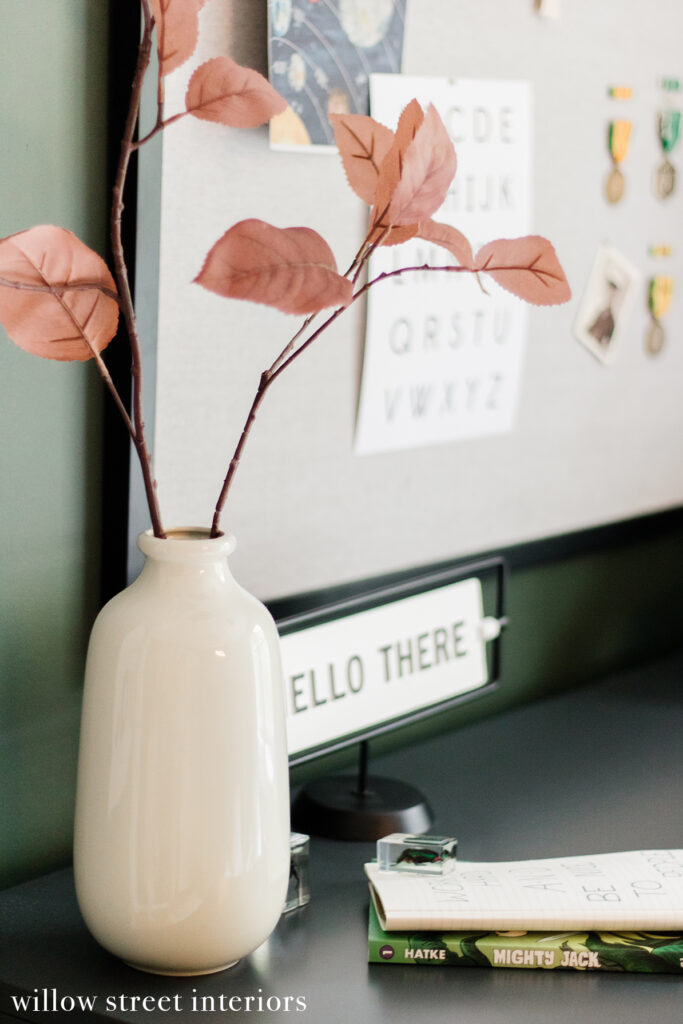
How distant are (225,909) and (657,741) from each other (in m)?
0.64

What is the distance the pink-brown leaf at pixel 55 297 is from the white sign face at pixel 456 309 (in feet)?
1.32

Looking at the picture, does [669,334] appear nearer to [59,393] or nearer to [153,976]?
[59,393]

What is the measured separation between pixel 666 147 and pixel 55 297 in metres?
0.92

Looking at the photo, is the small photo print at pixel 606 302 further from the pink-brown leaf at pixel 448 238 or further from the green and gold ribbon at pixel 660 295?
the pink-brown leaf at pixel 448 238

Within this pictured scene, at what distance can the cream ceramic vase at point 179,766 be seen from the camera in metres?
0.71

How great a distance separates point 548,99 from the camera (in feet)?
3.96

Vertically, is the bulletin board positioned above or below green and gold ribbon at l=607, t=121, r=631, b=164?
below

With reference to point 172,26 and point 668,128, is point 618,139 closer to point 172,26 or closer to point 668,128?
point 668,128

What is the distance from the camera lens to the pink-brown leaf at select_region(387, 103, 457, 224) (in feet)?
2.18

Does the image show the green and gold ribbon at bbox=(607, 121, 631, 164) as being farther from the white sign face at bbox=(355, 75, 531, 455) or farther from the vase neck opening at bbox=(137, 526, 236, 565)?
the vase neck opening at bbox=(137, 526, 236, 565)

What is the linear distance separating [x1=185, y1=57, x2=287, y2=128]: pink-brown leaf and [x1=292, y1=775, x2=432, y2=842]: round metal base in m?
0.54

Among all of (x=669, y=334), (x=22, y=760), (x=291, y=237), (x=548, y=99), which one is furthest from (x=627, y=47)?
(x=22, y=760)

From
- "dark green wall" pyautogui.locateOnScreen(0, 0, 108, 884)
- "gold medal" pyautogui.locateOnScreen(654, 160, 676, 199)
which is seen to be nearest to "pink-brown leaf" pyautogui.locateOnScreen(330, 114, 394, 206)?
"dark green wall" pyautogui.locateOnScreen(0, 0, 108, 884)

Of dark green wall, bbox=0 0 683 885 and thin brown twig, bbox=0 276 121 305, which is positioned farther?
dark green wall, bbox=0 0 683 885
